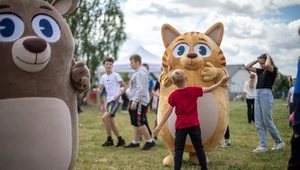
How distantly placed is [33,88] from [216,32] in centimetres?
333

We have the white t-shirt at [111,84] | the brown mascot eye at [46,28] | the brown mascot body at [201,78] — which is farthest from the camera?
the white t-shirt at [111,84]

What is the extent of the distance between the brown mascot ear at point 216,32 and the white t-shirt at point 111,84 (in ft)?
9.48

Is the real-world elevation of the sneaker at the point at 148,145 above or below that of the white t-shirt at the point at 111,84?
below

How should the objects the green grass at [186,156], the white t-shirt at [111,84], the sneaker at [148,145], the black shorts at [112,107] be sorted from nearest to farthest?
1. the green grass at [186,156]
2. the sneaker at [148,145]
3. the black shorts at [112,107]
4. the white t-shirt at [111,84]

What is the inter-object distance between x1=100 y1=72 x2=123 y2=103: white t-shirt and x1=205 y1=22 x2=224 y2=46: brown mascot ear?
289 centimetres

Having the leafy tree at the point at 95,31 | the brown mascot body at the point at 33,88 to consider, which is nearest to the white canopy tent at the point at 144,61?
the leafy tree at the point at 95,31

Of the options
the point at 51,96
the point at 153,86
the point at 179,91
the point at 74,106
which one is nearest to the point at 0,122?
the point at 51,96

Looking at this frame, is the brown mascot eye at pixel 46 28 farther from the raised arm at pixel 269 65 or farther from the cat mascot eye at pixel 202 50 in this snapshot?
the raised arm at pixel 269 65

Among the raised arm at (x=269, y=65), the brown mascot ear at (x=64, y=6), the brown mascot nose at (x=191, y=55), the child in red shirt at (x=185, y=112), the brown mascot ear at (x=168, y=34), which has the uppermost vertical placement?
the brown mascot ear at (x=64, y=6)

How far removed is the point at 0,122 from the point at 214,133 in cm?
308

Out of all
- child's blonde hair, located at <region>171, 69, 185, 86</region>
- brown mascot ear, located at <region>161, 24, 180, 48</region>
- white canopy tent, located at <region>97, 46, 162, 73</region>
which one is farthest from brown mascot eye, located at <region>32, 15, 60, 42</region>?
white canopy tent, located at <region>97, 46, 162, 73</region>

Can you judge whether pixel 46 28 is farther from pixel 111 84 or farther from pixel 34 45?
pixel 111 84

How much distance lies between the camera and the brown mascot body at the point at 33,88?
351 cm

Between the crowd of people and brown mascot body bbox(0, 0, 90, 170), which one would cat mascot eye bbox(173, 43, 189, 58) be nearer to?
the crowd of people
